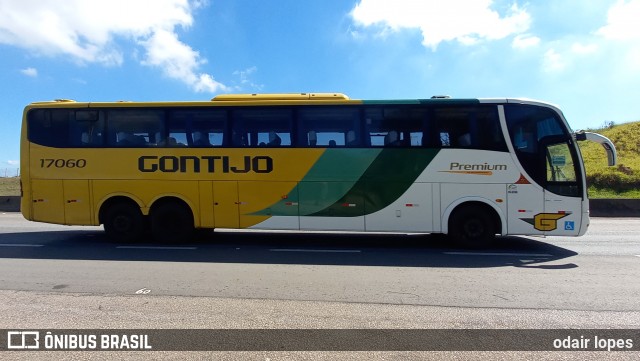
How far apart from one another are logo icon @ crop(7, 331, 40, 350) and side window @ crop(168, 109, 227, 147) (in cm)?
535

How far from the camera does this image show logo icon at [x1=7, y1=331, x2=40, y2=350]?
3.48m

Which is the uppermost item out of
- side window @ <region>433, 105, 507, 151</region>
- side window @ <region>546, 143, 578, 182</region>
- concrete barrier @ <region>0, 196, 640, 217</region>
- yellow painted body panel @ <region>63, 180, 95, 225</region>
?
side window @ <region>433, 105, 507, 151</region>

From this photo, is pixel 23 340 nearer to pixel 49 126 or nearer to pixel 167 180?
pixel 167 180

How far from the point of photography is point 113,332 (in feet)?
12.5

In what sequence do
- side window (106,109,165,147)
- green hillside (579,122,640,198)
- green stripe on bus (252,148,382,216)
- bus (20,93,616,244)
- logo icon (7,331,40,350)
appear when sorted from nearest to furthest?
logo icon (7,331,40,350), bus (20,93,616,244), green stripe on bus (252,148,382,216), side window (106,109,165,147), green hillside (579,122,640,198)

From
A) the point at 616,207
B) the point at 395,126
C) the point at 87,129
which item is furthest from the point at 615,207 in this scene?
Result: the point at 87,129

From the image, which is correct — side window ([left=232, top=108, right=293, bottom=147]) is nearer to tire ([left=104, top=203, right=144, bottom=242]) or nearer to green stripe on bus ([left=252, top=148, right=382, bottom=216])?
green stripe on bus ([left=252, top=148, right=382, bottom=216])

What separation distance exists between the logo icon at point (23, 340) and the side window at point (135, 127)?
5473mm

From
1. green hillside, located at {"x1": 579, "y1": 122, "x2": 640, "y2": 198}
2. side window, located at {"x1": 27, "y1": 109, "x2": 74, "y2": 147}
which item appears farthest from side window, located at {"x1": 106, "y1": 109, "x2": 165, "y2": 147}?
green hillside, located at {"x1": 579, "y1": 122, "x2": 640, "y2": 198}

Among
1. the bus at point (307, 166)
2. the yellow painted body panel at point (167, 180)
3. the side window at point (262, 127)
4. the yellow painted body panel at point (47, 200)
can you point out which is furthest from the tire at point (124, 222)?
the side window at point (262, 127)

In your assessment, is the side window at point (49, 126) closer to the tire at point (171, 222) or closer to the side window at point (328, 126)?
the tire at point (171, 222)

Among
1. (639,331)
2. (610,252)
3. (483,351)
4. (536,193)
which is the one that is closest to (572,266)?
(536,193)

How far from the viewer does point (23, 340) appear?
3609 mm

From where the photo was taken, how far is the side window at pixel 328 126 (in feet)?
26.9
